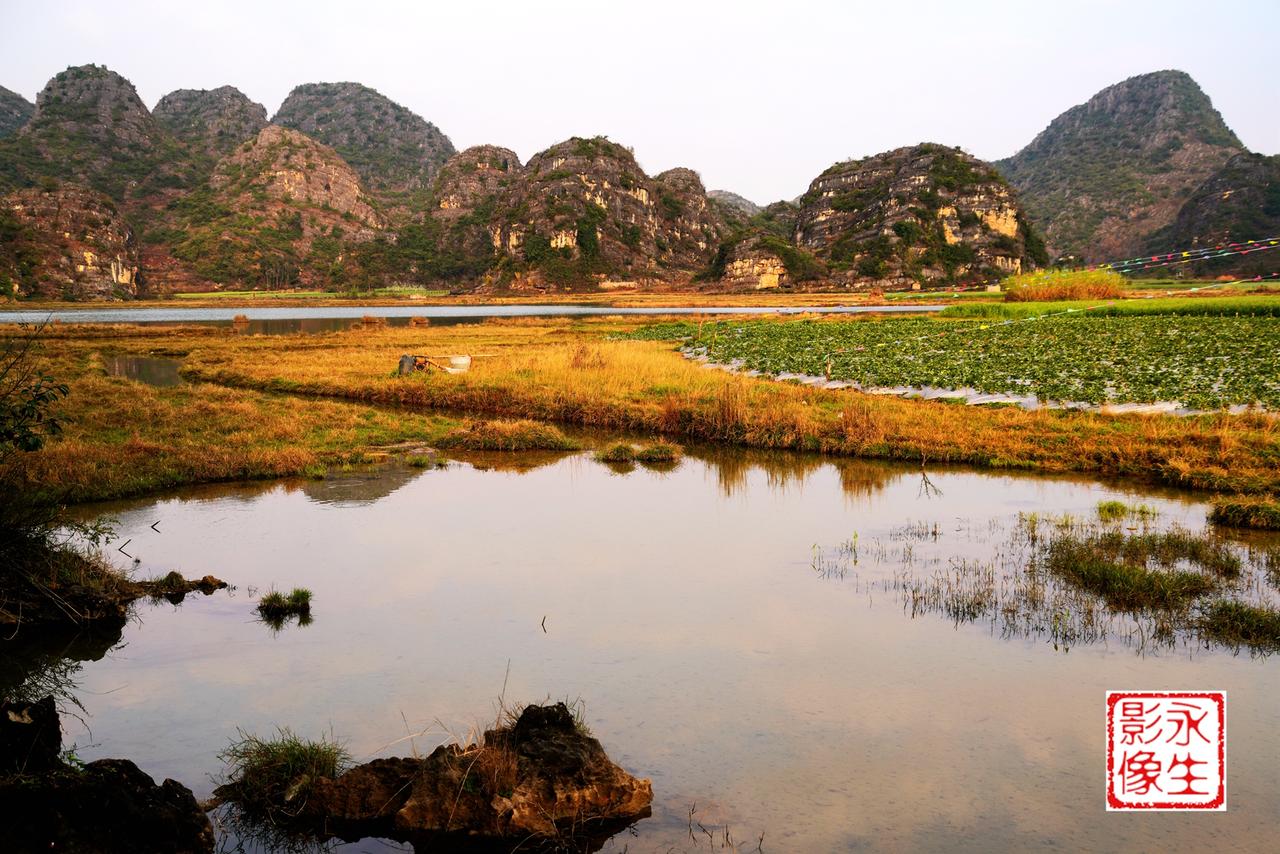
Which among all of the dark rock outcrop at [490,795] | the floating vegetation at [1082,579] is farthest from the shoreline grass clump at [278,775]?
the floating vegetation at [1082,579]

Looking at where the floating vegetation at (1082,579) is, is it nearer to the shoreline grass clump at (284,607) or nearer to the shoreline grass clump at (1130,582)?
the shoreline grass clump at (1130,582)

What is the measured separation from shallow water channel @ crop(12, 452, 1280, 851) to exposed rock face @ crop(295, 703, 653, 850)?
334 millimetres

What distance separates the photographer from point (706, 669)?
8.16m

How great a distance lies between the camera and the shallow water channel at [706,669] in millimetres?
5902

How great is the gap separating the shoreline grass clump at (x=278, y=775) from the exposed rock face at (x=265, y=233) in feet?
554

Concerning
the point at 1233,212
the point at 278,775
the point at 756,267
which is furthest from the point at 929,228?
the point at 278,775

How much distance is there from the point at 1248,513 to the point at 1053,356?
56.3 feet

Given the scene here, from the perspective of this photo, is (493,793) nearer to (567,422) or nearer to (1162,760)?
(1162,760)

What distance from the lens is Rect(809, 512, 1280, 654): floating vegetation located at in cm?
877

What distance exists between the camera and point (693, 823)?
18.7 ft

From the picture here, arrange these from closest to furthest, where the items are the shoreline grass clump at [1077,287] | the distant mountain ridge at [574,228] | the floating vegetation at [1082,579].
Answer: the floating vegetation at [1082,579], the shoreline grass clump at [1077,287], the distant mountain ridge at [574,228]

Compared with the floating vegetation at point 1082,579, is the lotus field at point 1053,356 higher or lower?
higher

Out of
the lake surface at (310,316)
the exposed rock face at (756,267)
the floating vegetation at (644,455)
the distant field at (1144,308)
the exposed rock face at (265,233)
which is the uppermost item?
the exposed rock face at (265,233)

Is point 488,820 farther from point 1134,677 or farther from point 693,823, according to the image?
point 1134,677
